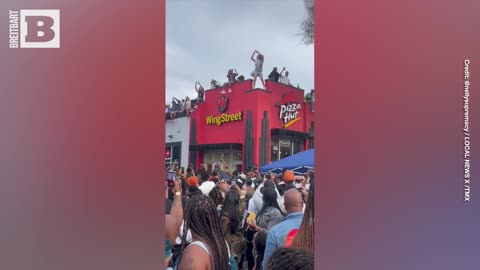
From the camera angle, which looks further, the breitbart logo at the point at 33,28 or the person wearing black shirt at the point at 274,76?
the person wearing black shirt at the point at 274,76

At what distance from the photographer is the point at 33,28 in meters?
2.00

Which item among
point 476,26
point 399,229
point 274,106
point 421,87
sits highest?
point 274,106

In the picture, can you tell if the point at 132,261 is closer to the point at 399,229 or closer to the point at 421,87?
the point at 399,229

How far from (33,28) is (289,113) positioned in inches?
534

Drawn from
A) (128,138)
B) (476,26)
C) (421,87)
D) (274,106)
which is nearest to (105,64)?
(128,138)

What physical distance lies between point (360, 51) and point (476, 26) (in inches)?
25.4

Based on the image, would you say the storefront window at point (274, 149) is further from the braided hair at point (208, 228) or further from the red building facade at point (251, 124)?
the braided hair at point (208, 228)

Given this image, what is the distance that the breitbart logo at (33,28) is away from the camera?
1.99m

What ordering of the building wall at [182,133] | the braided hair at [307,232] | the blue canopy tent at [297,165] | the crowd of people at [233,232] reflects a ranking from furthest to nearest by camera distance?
the building wall at [182,133] < the blue canopy tent at [297,165] < the braided hair at [307,232] < the crowd of people at [233,232]

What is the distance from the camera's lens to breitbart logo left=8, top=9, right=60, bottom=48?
199cm

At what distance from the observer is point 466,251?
6.52ft

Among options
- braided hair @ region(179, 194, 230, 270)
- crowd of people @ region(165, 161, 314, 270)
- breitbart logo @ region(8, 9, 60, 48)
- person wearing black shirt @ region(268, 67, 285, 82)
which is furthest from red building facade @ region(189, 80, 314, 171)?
breitbart logo @ region(8, 9, 60, 48)

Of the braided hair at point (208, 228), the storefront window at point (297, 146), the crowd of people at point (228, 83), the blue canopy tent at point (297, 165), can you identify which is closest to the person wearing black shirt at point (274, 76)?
the crowd of people at point (228, 83)

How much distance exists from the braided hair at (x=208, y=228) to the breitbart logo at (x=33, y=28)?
4.13 feet
